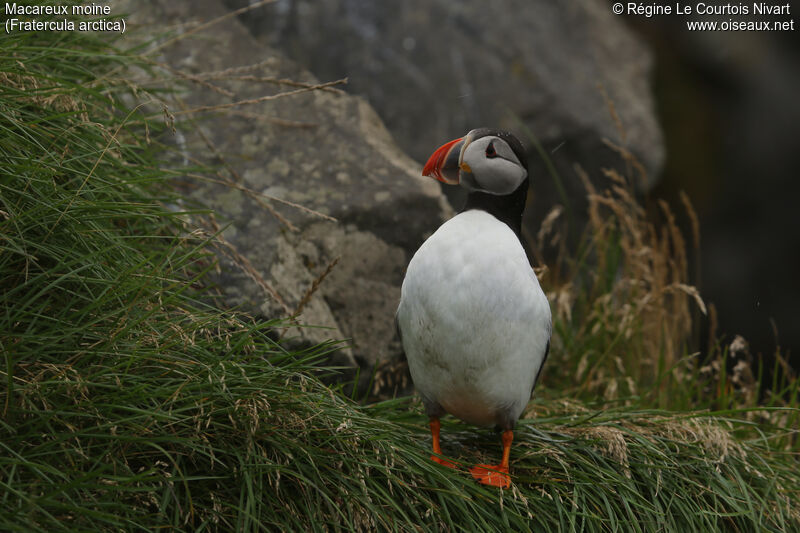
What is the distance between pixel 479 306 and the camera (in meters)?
2.33

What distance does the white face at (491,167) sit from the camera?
2.48 metres

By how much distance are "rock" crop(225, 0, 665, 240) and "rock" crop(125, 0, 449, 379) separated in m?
0.70

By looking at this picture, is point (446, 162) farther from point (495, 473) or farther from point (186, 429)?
point (186, 429)

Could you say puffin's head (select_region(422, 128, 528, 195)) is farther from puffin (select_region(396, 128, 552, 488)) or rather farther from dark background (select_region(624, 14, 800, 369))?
dark background (select_region(624, 14, 800, 369))

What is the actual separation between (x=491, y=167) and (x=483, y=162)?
3cm

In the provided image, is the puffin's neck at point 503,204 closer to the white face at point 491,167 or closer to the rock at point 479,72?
the white face at point 491,167

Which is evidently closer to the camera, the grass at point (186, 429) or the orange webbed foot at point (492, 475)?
the grass at point (186, 429)

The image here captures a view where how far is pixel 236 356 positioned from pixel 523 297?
92 centimetres

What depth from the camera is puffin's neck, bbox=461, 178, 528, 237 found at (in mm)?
2541

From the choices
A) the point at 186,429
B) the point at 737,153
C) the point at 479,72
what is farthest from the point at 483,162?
the point at 737,153

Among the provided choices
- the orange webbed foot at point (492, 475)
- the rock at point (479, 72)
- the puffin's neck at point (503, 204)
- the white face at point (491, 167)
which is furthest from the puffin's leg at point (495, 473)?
the rock at point (479, 72)

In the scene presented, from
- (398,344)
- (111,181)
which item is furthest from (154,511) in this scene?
(398,344)

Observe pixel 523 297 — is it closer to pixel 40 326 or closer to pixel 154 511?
pixel 154 511

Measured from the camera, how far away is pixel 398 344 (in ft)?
11.4
